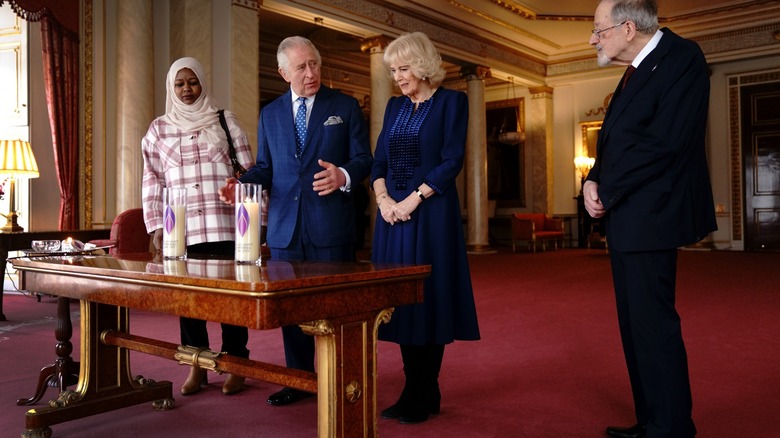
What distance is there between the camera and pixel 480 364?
10.3ft

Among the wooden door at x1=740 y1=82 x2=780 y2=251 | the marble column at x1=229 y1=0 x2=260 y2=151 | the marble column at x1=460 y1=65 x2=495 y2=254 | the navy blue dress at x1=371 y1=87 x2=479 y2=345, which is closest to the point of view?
the navy blue dress at x1=371 y1=87 x2=479 y2=345

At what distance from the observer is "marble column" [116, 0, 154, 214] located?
246 inches

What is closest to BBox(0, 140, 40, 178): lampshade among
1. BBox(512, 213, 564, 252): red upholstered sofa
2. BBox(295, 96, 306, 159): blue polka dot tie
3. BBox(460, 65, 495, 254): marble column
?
BBox(295, 96, 306, 159): blue polka dot tie

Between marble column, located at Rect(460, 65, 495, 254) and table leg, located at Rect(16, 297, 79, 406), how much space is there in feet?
30.5

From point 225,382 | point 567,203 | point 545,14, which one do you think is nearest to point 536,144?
point 567,203

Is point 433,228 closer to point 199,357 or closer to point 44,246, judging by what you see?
point 199,357

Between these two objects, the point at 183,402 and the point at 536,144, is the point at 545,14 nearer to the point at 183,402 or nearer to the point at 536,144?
the point at 536,144

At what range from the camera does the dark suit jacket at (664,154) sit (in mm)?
1768

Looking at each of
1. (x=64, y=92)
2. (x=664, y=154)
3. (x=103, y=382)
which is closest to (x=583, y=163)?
(x=64, y=92)

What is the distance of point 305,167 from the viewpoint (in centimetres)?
244

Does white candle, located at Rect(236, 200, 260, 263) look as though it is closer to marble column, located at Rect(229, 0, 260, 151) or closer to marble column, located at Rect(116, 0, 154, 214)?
marble column, located at Rect(116, 0, 154, 214)

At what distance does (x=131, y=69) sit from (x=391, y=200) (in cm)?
490

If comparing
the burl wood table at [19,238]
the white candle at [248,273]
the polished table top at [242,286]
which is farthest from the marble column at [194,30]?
the white candle at [248,273]

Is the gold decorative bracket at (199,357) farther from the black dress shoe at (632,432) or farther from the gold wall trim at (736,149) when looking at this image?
the gold wall trim at (736,149)
